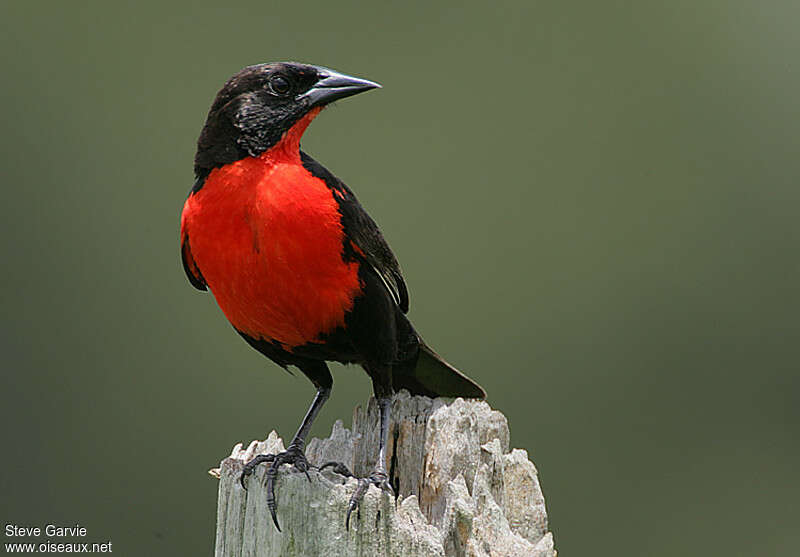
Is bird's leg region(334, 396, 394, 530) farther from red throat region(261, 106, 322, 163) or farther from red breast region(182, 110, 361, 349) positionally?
red throat region(261, 106, 322, 163)

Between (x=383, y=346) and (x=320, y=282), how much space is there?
442mm

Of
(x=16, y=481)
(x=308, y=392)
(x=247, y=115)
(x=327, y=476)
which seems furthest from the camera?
(x=308, y=392)

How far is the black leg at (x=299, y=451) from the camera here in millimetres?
3253

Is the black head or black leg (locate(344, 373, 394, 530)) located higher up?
the black head

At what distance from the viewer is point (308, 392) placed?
916cm

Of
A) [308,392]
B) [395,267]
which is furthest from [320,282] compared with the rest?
[308,392]

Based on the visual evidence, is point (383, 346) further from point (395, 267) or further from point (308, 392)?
point (308, 392)

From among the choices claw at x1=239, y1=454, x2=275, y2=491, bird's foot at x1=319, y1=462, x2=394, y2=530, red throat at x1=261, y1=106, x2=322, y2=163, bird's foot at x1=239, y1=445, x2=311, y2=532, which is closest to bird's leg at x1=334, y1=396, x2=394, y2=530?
bird's foot at x1=319, y1=462, x2=394, y2=530

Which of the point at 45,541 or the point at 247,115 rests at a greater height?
the point at 247,115

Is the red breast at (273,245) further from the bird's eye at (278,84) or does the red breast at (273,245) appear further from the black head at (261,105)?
the bird's eye at (278,84)

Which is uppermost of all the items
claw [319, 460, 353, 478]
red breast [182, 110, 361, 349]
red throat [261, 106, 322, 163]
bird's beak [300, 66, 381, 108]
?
bird's beak [300, 66, 381, 108]

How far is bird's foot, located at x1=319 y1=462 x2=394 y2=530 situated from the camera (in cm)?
310

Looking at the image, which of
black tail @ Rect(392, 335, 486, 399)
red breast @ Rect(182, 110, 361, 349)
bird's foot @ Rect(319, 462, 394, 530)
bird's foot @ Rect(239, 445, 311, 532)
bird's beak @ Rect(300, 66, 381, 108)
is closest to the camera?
bird's foot @ Rect(319, 462, 394, 530)

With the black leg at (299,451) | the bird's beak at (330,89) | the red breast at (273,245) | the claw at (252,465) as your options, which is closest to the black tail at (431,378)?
the black leg at (299,451)
